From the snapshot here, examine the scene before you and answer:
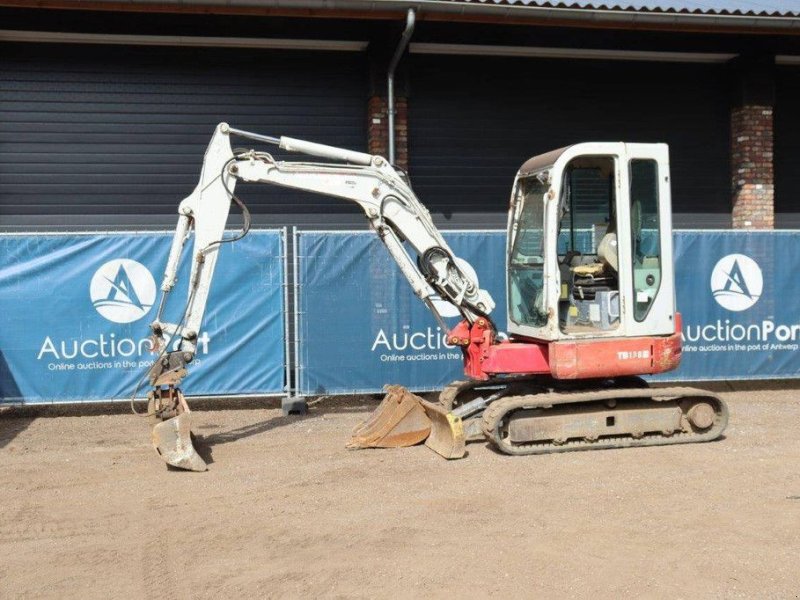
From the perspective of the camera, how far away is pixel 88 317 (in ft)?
33.9

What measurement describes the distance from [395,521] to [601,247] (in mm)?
3534

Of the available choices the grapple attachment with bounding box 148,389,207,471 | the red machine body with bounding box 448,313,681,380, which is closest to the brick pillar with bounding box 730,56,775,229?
the red machine body with bounding box 448,313,681,380

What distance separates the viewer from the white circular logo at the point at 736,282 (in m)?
11.5

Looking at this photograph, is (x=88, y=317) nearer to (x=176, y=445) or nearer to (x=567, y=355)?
(x=176, y=445)

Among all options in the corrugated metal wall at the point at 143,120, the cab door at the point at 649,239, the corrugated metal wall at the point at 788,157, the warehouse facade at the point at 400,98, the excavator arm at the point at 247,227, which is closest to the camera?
the excavator arm at the point at 247,227

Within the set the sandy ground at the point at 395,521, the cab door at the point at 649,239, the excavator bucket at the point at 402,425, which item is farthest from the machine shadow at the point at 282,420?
the cab door at the point at 649,239

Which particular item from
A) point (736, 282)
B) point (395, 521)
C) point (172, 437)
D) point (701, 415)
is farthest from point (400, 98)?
point (395, 521)

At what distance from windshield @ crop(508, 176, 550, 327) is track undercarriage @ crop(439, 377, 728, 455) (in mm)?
727

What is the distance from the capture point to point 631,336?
828 centimetres

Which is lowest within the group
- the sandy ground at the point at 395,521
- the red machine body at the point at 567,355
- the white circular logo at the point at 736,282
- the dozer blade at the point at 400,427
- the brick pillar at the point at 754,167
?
the sandy ground at the point at 395,521

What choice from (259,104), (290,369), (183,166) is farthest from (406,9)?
(290,369)

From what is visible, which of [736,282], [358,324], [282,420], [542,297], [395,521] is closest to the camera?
[395,521]

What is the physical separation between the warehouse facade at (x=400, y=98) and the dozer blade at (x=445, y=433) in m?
5.20

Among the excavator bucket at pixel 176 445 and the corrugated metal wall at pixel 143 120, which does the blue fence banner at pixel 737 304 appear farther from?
the excavator bucket at pixel 176 445
